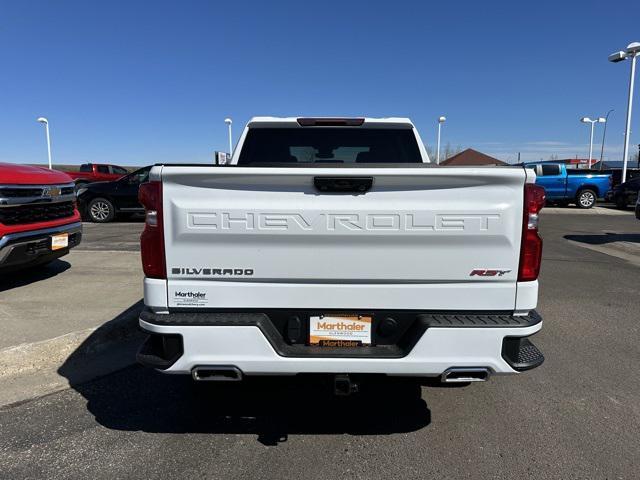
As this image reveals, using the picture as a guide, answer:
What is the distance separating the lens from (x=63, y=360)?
3.99 m

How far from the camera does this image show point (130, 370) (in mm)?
3926

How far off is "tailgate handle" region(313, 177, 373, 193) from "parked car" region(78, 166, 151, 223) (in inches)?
507

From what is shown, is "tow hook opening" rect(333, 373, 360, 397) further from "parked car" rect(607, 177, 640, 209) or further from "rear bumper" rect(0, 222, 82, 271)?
"parked car" rect(607, 177, 640, 209)

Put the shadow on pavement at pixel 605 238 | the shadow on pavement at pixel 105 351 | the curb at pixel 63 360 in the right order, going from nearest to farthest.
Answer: the curb at pixel 63 360, the shadow on pavement at pixel 105 351, the shadow on pavement at pixel 605 238

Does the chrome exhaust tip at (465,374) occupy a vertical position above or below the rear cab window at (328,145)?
below

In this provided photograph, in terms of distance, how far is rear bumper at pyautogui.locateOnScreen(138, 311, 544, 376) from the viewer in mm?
2479

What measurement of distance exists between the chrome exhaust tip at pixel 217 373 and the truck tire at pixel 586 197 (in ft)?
75.5

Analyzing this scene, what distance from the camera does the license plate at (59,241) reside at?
19.0 ft

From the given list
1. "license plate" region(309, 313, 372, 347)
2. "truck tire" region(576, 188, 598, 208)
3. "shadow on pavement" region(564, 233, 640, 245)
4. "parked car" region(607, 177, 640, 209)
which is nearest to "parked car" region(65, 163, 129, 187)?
"shadow on pavement" region(564, 233, 640, 245)

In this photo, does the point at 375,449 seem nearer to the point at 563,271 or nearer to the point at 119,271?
the point at 119,271

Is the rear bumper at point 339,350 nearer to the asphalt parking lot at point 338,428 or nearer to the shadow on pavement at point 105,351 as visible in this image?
the asphalt parking lot at point 338,428

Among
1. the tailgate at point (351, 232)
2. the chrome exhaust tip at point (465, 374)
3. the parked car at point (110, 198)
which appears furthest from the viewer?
the parked car at point (110, 198)

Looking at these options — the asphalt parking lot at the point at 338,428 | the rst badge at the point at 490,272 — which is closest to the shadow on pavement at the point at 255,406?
the asphalt parking lot at the point at 338,428

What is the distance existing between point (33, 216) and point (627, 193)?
79.3ft
